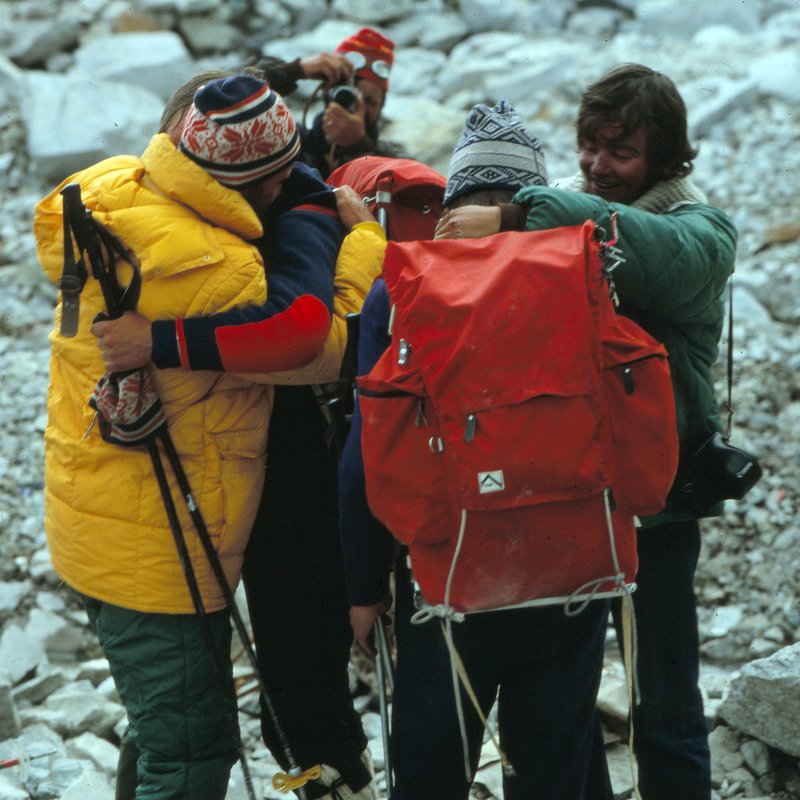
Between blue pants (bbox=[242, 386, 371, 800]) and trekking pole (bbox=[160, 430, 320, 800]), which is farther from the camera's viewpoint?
blue pants (bbox=[242, 386, 371, 800])

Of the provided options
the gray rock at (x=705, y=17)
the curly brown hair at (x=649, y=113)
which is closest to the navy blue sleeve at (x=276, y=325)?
the curly brown hair at (x=649, y=113)

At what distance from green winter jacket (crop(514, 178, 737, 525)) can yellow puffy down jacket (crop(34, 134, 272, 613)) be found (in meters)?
0.71

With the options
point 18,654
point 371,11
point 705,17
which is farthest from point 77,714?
point 705,17

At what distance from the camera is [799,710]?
3.83 m

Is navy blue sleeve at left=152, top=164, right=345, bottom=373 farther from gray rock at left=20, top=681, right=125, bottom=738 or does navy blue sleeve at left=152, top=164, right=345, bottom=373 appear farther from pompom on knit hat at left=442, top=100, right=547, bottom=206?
gray rock at left=20, top=681, right=125, bottom=738

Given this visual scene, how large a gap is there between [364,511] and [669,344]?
0.93 m

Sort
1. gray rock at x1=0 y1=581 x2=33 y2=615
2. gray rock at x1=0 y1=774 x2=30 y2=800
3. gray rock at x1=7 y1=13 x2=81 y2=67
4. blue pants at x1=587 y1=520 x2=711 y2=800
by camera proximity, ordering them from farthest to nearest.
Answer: gray rock at x1=7 y1=13 x2=81 y2=67
gray rock at x1=0 y1=581 x2=33 y2=615
gray rock at x1=0 y1=774 x2=30 y2=800
blue pants at x1=587 y1=520 x2=711 y2=800

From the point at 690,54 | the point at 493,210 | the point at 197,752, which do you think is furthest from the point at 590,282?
the point at 690,54

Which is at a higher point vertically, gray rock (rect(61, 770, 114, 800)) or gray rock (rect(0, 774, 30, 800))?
gray rock (rect(61, 770, 114, 800))

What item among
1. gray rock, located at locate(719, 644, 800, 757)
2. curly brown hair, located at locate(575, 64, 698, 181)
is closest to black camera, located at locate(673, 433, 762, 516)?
curly brown hair, located at locate(575, 64, 698, 181)

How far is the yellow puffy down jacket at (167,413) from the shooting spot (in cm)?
262

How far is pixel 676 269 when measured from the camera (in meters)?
2.64

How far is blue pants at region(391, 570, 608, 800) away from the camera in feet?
8.09

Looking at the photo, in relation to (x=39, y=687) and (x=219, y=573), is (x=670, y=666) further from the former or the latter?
(x=39, y=687)
